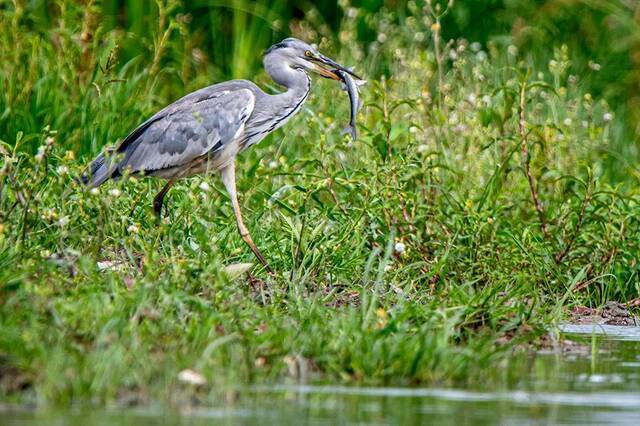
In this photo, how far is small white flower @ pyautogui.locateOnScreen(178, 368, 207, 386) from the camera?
447 centimetres

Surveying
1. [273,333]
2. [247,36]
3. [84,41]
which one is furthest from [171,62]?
[273,333]

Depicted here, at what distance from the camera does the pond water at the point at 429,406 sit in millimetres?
4188

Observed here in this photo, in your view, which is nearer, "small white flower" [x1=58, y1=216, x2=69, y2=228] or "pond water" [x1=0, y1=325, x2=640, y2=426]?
"pond water" [x1=0, y1=325, x2=640, y2=426]

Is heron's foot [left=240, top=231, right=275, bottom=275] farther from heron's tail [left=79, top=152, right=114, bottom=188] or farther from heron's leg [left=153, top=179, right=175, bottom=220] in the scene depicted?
heron's tail [left=79, top=152, right=114, bottom=188]

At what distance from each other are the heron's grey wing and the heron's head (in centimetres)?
55

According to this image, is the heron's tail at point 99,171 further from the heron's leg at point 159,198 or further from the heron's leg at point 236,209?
the heron's leg at point 236,209

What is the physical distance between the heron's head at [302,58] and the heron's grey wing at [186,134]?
55cm

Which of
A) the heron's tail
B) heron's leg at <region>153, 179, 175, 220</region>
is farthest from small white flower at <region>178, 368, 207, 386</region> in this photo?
heron's leg at <region>153, 179, 175, 220</region>

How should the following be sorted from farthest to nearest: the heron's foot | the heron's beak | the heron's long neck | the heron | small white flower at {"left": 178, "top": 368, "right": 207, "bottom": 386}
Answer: the heron's beak, the heron's long neck, the heron, the heron's foot, small white flower at {"left": 178, "top": 368, "right": 207, "bottom": 386}

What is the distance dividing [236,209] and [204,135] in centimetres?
56

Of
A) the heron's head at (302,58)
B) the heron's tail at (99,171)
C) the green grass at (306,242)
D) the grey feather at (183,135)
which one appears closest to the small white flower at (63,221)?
the green grass at (306,242)

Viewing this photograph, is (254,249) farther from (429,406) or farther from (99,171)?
(429,406)

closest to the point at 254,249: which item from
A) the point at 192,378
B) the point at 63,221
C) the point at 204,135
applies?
the point at 204,135

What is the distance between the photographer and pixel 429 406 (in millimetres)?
4500
